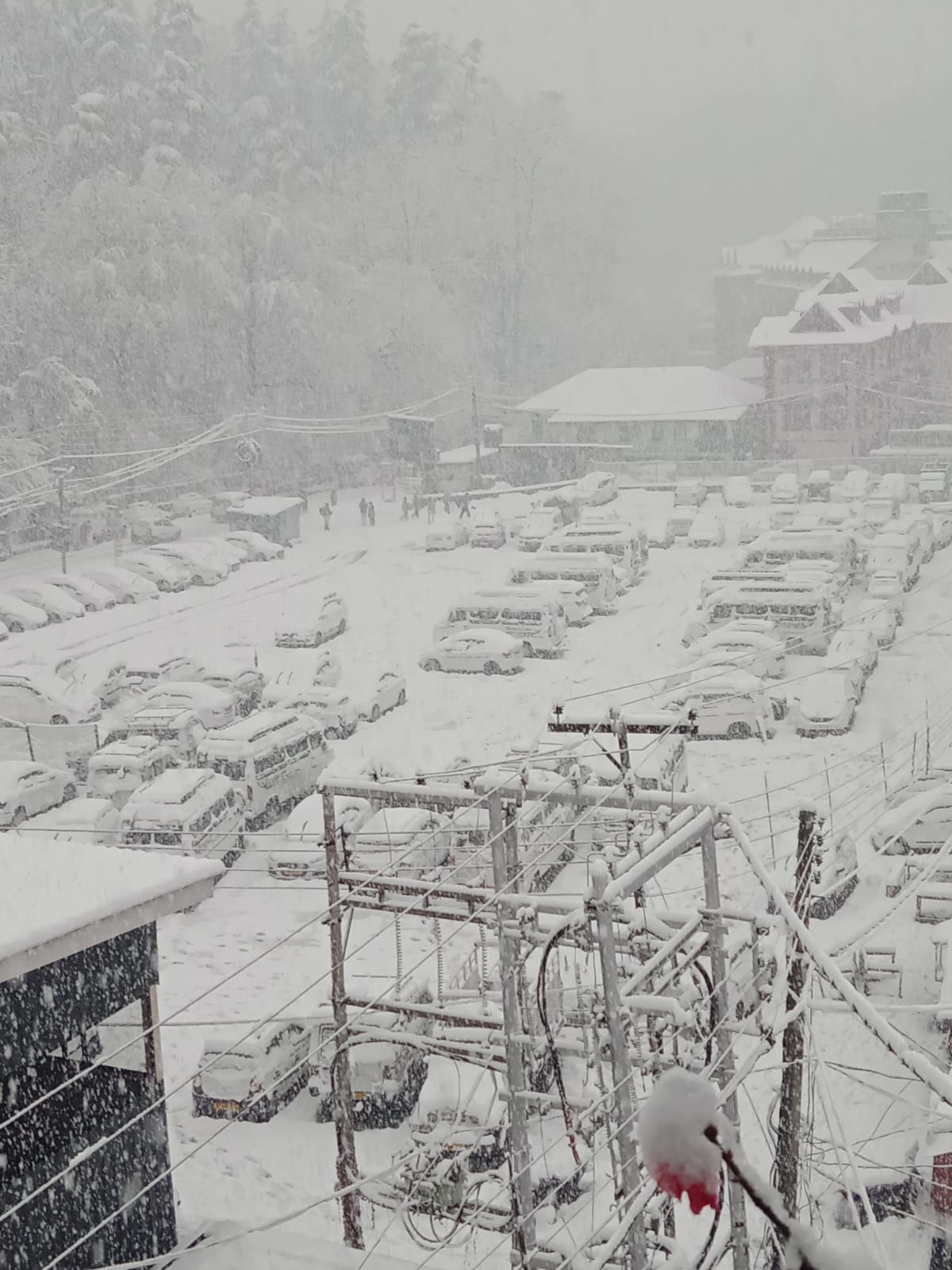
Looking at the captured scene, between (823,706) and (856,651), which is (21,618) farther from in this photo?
(823,706)

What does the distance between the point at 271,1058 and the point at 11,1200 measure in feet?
22.9

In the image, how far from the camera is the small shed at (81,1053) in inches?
241

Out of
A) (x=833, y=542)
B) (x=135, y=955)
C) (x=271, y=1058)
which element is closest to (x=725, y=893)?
(x=271, y=1058)

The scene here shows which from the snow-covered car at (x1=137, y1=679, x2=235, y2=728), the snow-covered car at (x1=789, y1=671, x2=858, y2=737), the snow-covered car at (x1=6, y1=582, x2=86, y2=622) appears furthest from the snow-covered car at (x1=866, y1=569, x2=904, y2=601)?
the snow-covered car at (x1=6, y1=582, x2=86, y2=622)

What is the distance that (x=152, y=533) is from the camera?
47.1m

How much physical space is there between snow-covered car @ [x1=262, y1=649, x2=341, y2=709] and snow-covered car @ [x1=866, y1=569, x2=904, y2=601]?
13.9 meters

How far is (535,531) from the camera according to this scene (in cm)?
4272

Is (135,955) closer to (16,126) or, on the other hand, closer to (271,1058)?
(271,1058)

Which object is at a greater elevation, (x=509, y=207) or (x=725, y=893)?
(x=509, y=207)

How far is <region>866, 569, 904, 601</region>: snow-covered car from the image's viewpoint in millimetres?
32062

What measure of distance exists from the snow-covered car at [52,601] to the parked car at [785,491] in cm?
2507

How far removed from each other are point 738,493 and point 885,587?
16.0 metres

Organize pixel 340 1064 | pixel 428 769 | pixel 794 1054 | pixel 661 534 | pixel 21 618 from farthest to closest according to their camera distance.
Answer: pixel 661 534
pixel 21 618
pixel 428 769
pixel 340 1064
pixel 794 1054

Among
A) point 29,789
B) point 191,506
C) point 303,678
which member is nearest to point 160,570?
point 303,678
